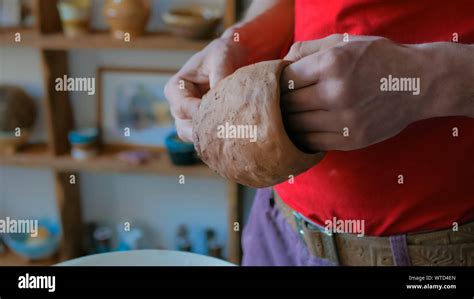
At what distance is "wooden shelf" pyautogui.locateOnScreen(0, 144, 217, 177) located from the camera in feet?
5.04

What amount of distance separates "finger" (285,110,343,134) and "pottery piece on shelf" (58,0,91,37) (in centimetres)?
119

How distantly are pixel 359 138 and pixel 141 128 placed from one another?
4.27 ft

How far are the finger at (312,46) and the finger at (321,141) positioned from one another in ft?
0.23

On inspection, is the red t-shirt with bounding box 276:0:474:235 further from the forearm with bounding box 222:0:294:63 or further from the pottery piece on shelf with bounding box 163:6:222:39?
the pottery piece on shelf with bounding box 163:6:222:39

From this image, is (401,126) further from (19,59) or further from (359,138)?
(19,59)

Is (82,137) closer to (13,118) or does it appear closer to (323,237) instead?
(13,118)

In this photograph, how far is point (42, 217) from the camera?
1.84 meters

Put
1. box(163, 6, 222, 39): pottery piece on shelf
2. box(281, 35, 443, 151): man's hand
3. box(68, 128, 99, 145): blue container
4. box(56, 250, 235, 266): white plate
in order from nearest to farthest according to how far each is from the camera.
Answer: box(281, 35, 443, 151): man's hand
box(56, 250, 235, 266): white plate
box(163, 6, 222, 39): pottery piece on shelf
box(68, 128, 99, 145): blue container

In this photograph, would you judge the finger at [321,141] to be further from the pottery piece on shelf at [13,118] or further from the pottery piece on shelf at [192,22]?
the pottery piece on shelf at [13,118]

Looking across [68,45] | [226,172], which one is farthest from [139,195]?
[226,172]

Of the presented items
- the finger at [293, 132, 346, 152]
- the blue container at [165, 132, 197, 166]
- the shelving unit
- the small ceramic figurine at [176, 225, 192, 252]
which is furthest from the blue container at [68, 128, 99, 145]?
the finger at [293, 132, 346, 152]

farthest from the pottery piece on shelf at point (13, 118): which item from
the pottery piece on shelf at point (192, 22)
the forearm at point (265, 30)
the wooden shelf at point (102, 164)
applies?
the forearm at point (265, 30)

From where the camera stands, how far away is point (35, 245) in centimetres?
169

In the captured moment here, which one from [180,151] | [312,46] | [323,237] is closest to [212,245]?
[180,151]
